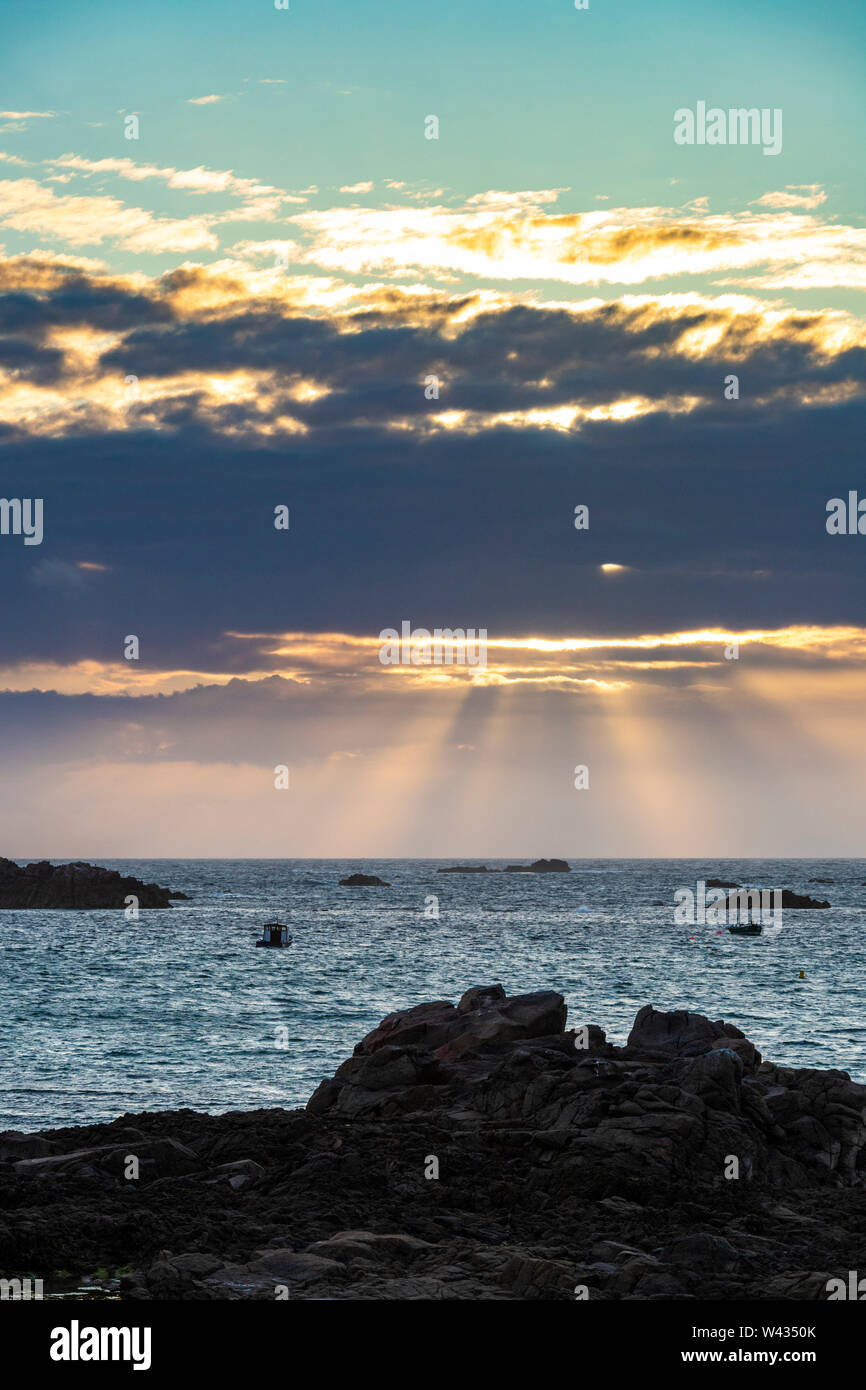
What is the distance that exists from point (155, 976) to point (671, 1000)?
35.2 m

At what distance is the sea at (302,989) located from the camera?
46094 mm

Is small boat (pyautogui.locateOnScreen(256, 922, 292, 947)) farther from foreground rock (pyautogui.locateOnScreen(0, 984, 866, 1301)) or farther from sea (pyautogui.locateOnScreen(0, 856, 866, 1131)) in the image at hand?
foreground rock (pyautogui.locateOnScreen(0, 984, 866, 1301))

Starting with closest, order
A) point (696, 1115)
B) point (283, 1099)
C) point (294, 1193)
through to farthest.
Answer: point (294, 1193), point (696, 1115), point (283, 1099)

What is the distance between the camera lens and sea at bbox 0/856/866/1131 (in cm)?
4609

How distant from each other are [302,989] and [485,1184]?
56300 millimetres

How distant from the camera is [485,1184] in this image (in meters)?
22.8

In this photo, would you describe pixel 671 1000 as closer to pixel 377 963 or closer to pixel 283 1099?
pixel 377 963

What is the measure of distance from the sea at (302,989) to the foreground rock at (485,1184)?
43.9 feet

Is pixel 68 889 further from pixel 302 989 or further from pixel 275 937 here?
pixel 302 989

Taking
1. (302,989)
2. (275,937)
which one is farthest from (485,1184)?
(275,937)

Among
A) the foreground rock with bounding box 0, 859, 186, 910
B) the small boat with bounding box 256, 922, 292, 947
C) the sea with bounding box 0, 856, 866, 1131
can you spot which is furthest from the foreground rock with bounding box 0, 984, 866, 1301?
the foreground rock with bounding box 0, 859, 186, 910
